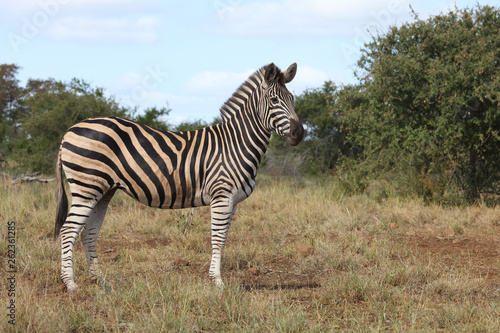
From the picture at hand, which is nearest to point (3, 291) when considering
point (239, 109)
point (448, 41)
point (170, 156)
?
point (170, 156)

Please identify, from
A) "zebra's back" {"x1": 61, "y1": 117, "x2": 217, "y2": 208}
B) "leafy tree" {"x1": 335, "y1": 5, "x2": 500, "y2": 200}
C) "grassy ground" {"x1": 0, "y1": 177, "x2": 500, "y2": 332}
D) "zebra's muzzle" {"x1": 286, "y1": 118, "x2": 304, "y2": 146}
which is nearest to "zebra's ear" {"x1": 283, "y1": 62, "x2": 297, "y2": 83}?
"zebra's muzzle" {"x1": 286, "y1": 118, "x2": 304, "y2": 146}

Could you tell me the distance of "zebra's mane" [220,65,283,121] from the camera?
19.8ft

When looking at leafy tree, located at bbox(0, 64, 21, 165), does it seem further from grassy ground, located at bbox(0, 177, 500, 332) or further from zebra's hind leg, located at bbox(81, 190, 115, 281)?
zebra's hind leg, located at bbox(81, 190, 115, 281)

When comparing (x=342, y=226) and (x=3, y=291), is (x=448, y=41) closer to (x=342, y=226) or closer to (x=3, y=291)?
(x=342, y=226)

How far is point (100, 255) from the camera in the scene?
7305 millimetres

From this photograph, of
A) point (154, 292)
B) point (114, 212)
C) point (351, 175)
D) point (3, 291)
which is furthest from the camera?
point (351, 175)

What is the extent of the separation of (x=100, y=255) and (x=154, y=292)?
2.72 meters

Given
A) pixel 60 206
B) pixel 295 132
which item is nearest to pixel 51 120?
pixel 60 206

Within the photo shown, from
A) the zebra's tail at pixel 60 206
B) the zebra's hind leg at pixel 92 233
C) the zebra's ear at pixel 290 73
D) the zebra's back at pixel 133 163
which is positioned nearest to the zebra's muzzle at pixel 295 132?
the zebra's ear at pixel 290 73

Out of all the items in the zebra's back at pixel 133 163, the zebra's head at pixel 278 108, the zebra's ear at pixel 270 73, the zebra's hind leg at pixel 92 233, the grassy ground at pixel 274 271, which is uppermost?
the zebra's ear at pixel 270 73

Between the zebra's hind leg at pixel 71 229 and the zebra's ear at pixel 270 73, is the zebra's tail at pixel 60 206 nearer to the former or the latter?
the zebra's hind leg at pixel 71 229

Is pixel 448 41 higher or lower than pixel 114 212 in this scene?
higher

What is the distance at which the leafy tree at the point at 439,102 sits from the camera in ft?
35.7

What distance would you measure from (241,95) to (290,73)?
71cm
